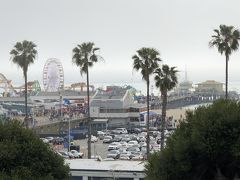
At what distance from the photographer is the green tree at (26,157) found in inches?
818

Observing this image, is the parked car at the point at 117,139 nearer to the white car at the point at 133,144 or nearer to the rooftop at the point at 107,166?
the white car at the point at 133,144

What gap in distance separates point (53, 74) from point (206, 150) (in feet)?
376

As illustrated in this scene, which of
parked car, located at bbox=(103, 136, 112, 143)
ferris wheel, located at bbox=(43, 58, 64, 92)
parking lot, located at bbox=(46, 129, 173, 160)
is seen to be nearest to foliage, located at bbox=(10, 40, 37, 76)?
parking lot, located at bbox=(46, 129, 173, 160)

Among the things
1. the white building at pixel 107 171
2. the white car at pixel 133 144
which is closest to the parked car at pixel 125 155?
the white car at pixel 133 144

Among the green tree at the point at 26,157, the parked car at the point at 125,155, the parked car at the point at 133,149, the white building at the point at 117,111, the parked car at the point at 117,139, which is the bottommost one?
the parked car at the point at 125,155

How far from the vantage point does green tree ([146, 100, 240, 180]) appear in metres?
19.3

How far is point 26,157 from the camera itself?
21422 millimetres

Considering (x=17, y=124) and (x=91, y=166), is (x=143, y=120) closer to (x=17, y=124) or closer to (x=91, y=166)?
(x=91, y=166)

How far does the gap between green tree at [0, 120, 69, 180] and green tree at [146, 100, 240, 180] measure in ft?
13.2

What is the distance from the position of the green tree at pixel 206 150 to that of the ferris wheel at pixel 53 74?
10971 centimetres

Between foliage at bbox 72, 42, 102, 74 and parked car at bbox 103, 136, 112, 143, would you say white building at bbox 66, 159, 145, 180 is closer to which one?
foliage at bbox 72, 42, 102, 74

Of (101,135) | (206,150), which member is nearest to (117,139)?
(101,135)

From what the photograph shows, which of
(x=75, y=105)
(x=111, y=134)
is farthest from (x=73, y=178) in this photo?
(x=75, y=105)

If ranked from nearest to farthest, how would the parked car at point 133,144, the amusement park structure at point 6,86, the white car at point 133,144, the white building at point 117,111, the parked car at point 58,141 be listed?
the white car at point 133,144 → the parked car at point 133,144 → the parked car at point 58,141 → the white building at point 117,111 → the amusement park structure at point 6,86
